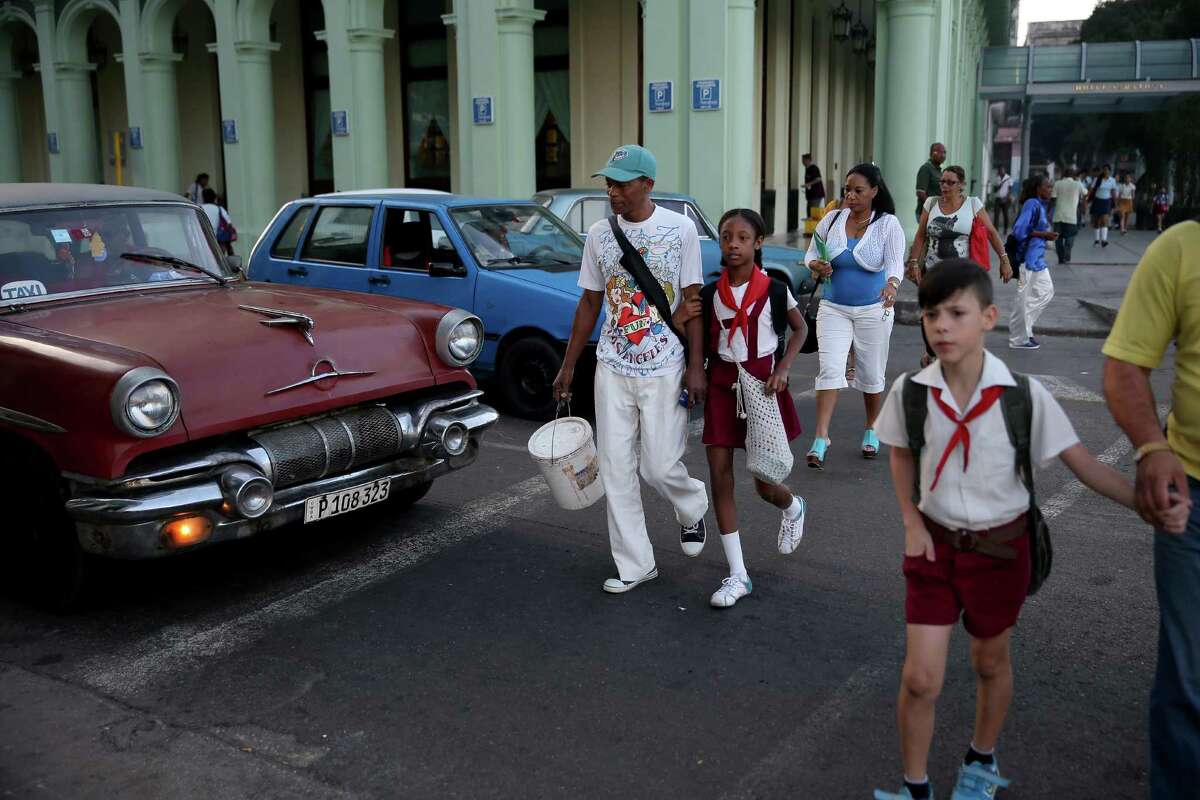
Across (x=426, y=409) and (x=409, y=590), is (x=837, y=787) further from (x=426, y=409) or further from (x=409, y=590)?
(x=426, y=409)

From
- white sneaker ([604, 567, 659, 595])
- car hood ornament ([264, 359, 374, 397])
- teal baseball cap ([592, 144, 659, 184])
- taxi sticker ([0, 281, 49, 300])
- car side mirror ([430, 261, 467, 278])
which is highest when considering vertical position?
teal baseball cap ([592, 144, 659, 184])

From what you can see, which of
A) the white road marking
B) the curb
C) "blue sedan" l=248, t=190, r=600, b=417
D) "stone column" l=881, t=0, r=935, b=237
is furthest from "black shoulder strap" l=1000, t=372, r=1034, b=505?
"stone column" l=881, t=0, r=935, b=237

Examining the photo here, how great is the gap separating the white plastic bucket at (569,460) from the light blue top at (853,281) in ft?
8.65

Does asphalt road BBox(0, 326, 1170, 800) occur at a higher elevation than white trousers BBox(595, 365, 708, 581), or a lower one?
lower

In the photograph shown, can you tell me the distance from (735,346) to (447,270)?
4090mm

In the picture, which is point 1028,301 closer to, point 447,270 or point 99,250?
point 447,270

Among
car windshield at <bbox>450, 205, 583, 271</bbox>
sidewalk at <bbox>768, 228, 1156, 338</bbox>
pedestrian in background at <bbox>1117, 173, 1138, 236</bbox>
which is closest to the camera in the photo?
car windshield at <bbox>450, 205, 583, 271</bbox>

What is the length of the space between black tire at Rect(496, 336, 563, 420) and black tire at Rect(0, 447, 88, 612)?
404 centimetres

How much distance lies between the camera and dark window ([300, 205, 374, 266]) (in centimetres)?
874

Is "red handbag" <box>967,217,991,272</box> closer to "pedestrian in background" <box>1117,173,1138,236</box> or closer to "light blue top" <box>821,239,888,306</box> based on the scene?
"light blue top" <box>821,239,888,306</box>

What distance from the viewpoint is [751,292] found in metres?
4.71

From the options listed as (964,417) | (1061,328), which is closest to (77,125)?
(1061,328)

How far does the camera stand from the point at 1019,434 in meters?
2.90

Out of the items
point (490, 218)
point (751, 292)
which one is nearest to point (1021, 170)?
point (490, 218)
